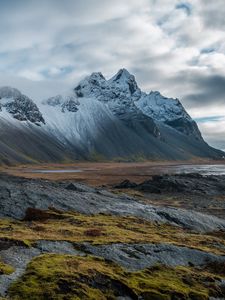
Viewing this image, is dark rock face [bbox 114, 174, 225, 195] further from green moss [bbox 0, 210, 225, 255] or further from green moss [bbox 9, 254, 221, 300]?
green moss [bbox 9, 254, 221, 300]

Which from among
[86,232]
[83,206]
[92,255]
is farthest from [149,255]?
[83,206]

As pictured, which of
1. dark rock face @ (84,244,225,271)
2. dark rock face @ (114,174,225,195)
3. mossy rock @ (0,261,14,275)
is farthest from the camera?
dark rock face @ (114,174,225,195)

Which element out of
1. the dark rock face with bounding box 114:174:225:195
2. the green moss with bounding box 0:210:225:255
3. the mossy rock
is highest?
the mossy rock

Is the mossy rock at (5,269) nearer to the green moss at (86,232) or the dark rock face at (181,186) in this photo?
the green moss at (86,232)

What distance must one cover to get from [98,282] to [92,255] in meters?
6.10

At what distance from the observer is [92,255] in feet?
118

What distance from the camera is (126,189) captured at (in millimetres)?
130750

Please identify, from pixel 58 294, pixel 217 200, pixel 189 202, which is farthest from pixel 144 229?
pixel 217 200

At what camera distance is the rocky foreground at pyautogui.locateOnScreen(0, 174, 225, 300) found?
28.5 meters

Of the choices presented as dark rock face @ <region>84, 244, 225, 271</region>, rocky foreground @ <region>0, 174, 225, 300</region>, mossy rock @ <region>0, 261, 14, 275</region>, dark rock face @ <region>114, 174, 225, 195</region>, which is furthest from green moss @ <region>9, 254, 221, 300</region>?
dark rock face @ <region>114, 174, 225, 195</region>

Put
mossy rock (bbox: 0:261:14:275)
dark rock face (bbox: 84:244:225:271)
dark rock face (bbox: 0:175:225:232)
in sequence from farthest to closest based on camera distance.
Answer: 1. dark rock face (bbox: 0:175:225:232)
2. dark rock face (bbox: 84:244:225:271)
3. mossy rock (bbox: 0:261:14:275)

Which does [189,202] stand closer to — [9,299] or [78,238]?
[78,238]

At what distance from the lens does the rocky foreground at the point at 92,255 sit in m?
28.5

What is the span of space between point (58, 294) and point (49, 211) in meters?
32.7
